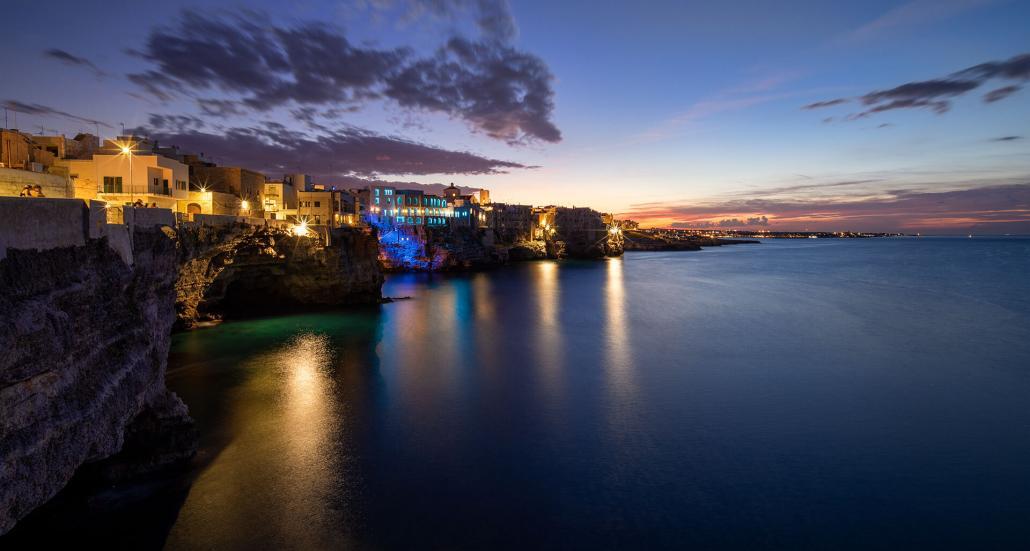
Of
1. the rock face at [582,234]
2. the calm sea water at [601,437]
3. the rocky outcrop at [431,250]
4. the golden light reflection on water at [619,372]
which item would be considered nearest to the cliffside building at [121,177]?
the calm sea water at [601,437]

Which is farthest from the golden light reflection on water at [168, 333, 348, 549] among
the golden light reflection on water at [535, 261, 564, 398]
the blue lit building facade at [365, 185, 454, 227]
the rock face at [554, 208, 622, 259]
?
the rock face at [554, 208, 622, 259]

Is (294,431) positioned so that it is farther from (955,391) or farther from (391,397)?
(955,391)

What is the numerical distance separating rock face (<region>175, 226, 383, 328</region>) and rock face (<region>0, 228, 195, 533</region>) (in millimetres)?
18638

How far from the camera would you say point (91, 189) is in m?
26.3

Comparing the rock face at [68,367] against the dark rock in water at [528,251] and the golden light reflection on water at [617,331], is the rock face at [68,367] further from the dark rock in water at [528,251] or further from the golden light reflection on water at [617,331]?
the dark rock in water at [528,251]

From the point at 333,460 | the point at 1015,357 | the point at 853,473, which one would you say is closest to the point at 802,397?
the point at 853,473

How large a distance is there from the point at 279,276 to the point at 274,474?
2980cm

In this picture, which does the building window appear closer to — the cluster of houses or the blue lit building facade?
the cluster of houses

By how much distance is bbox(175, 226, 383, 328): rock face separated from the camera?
29205 millimetres

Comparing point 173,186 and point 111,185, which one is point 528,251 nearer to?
point 173,186

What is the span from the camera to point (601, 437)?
15031 mm

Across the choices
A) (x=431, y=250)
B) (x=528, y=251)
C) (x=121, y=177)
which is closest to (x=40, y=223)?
(x=121, y=177)

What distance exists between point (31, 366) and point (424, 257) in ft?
219

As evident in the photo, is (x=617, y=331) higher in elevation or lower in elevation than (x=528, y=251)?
lower
